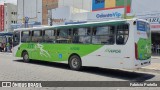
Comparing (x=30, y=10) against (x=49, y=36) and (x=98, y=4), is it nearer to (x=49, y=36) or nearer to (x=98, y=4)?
(x=98, y=4)

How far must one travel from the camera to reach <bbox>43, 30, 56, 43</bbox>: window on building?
15.6 meters

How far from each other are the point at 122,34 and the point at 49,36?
5810 mm

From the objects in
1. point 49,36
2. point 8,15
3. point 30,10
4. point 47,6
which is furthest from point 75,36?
point 8,15

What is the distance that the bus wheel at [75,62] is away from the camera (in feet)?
45.5

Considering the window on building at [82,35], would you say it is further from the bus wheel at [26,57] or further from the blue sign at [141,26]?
the bus wheel at [26,57]

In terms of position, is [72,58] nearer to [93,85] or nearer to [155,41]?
[93,85]

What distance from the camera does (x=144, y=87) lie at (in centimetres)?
943

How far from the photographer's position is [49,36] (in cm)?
1599

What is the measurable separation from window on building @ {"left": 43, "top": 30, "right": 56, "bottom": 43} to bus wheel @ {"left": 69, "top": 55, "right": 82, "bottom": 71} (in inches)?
76.1


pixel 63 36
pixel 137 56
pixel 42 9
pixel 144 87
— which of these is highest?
pixel 42 9

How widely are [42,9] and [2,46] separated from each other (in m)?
23.0

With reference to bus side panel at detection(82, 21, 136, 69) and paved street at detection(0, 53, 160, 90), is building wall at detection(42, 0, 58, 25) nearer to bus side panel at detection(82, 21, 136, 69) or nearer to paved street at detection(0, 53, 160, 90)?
paved street at detection(0, 53, 160, 90)

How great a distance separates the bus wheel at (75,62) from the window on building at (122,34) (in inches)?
115

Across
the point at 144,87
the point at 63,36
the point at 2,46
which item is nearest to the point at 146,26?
the point at 144,87
